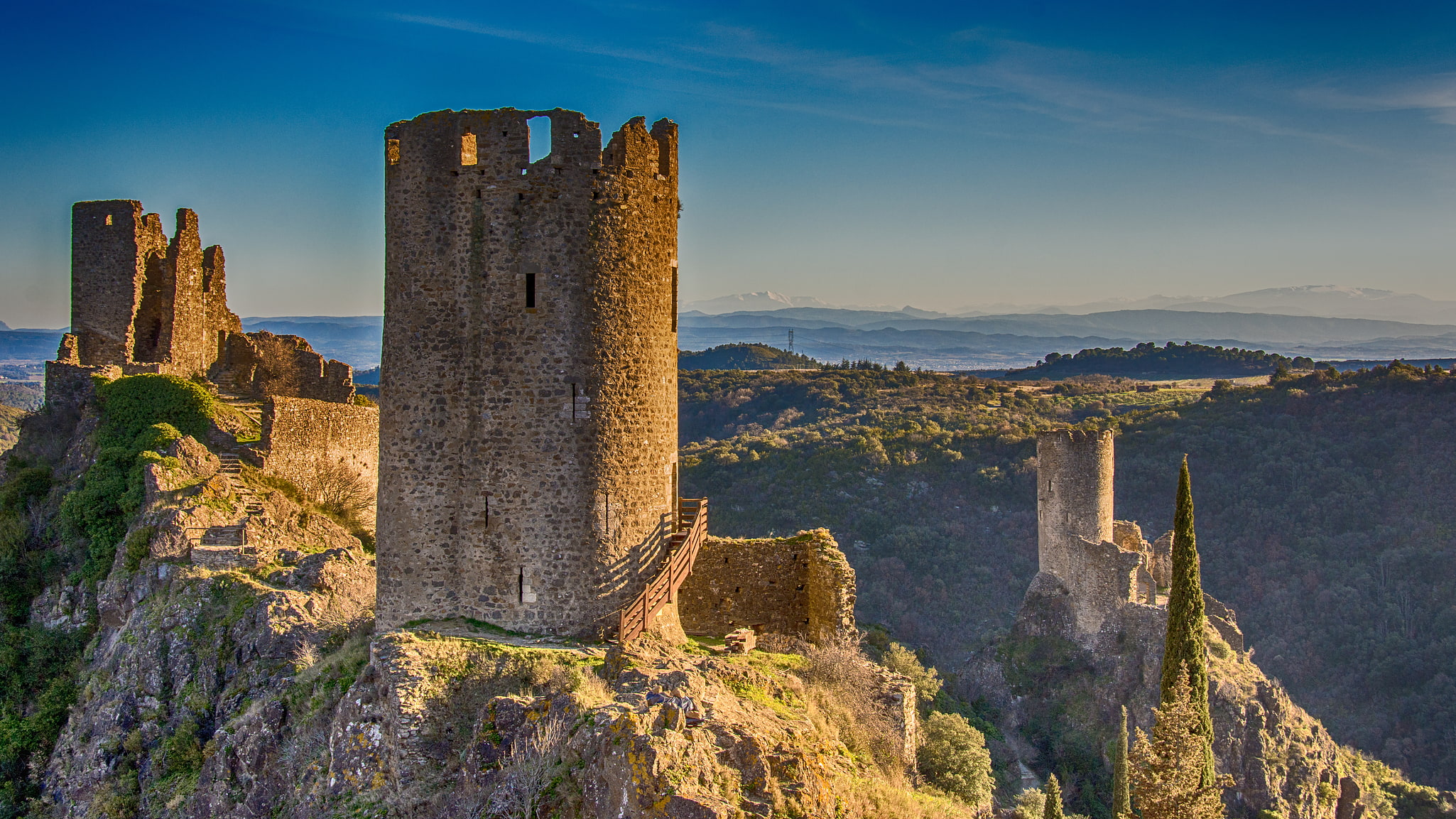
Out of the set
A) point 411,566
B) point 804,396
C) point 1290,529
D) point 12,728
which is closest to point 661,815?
point 411,566

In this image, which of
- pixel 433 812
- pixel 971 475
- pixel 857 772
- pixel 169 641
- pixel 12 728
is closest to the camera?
pixel 433 812

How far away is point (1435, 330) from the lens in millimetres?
175875

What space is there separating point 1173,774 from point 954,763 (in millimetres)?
2763

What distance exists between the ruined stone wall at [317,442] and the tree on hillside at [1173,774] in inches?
545

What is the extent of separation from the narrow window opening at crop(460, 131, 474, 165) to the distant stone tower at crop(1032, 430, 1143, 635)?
24274 millimetres

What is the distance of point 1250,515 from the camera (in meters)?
48.5

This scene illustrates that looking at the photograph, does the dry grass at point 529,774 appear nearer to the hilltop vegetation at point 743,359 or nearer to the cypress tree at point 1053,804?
the cypress tree at point 1053,804

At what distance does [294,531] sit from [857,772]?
1216 centimetres

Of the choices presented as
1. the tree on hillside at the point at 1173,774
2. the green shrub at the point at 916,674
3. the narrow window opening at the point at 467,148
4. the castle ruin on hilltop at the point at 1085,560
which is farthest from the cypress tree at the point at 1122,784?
the castle ruin on hilltop at the point at 1085,560

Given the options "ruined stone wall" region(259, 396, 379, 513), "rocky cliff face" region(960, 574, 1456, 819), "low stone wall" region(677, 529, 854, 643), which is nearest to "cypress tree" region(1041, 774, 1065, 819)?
"low stone wall" region(677, 529, 854, 643)

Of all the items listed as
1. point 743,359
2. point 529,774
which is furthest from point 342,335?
point 529,774

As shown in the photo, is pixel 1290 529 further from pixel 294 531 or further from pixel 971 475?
pixel 294 531

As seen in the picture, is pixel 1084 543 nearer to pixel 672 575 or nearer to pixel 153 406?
pixel 672 575

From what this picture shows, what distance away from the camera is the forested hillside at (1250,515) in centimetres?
3903
